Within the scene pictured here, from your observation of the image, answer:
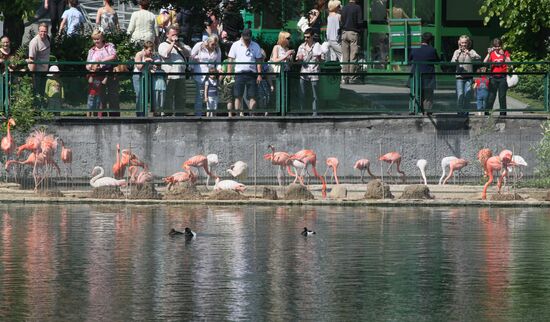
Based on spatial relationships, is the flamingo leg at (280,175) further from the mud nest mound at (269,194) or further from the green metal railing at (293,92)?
the green metal railing at (293,92)

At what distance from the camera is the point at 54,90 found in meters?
28.5

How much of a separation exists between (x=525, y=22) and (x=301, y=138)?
6164 millimetres

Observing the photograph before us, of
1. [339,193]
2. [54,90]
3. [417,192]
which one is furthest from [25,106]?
[417,192]

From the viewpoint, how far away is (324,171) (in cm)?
2831

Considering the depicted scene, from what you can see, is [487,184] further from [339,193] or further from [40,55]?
[40,55]

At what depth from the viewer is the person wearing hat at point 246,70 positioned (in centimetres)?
2873

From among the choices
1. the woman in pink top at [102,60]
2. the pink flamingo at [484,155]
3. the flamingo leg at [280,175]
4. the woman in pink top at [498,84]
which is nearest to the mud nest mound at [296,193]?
the flamingo leg at [280,175]

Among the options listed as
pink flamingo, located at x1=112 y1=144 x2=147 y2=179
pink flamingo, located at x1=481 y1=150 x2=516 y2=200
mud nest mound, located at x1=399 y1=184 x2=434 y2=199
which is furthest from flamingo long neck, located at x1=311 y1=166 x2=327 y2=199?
pink flamingo, located at x1=112 y1=144 x2=147 y2=179

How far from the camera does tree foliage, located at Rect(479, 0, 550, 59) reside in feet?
104

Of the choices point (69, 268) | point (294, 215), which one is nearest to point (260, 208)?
point (294, 215)

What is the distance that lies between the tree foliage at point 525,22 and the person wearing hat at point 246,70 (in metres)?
5.70

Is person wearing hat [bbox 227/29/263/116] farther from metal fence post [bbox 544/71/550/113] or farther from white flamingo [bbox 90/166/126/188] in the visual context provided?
metal fence post [bbox 544/71/550/113]

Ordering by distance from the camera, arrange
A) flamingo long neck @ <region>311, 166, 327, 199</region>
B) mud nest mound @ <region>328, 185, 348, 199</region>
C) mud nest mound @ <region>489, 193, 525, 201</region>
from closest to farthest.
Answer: mud nest mound @ <region>489, 193, 525, 201</region> → mud nest mound @ <region>328, 185, 348, 199</region> → flamingo long neck @ <region>311, 166, 327, 199</region>

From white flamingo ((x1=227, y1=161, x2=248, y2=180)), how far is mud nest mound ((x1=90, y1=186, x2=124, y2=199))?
2.08 meters
